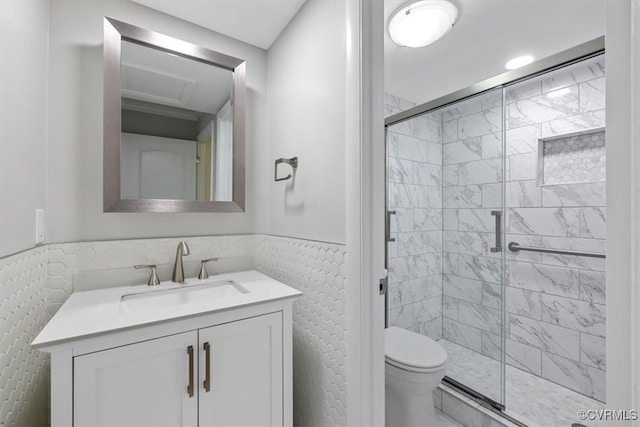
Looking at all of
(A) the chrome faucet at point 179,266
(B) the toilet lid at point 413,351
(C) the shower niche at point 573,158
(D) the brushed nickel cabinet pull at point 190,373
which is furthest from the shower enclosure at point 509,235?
(D) the brushed nickel cabinet pull at point 190,373

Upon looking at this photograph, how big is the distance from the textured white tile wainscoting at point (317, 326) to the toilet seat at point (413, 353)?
0.47 metres

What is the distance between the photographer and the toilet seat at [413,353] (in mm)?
1431

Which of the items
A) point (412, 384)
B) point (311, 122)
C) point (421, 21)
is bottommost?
point (412, 384)

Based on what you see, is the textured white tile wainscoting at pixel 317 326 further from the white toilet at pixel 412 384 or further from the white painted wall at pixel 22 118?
the white painted wall at pixel 22 118

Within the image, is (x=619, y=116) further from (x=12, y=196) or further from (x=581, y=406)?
(x=581, y=406)

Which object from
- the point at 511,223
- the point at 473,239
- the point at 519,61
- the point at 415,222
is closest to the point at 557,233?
the point at 511,223

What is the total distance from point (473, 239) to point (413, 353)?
3.91ft

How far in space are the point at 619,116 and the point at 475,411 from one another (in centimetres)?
172

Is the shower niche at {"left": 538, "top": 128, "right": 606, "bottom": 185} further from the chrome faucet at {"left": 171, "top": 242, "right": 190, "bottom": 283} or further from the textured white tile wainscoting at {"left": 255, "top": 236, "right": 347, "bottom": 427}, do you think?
the chrome faucet at {"left": 171, "top": 242, "right": 190, "bottom": 283}

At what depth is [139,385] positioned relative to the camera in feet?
2.86

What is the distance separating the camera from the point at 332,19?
116 centimetres

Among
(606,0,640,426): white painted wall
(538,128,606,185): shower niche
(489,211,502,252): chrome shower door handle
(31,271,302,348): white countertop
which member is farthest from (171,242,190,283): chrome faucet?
(538,128,606,185): shower niche

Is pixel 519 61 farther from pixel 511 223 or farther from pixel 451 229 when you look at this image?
pixel 451 229

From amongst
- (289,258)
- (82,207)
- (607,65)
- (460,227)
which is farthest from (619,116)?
(460,227)
